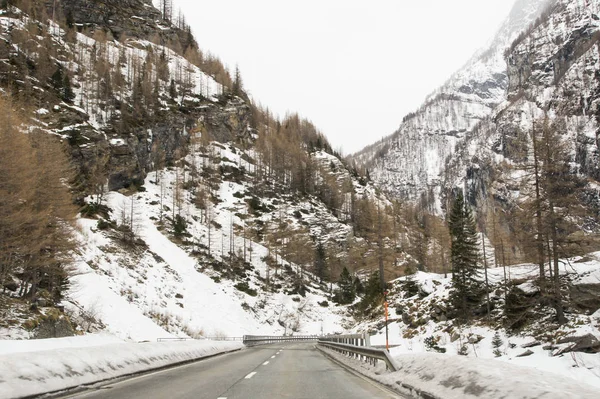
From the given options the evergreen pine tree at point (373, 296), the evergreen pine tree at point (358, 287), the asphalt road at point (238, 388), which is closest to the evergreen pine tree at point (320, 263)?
the evergreen pine tree at point (358, 287)

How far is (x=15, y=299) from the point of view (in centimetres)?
2769

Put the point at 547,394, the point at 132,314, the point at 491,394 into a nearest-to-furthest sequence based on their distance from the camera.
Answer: the point at 547,394
the point at 491,394
the point at 132,314

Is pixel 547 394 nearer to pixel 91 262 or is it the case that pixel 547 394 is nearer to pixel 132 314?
pixel 132 314

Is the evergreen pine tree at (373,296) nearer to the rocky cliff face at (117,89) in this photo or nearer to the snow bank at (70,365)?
the rocky cliff face at (117,89)

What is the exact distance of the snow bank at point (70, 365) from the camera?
7.53 metres

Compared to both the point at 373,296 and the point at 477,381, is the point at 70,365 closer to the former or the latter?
the point at 477,381

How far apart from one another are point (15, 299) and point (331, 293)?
59.9 meters

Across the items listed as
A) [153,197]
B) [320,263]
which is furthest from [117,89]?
[320,263]

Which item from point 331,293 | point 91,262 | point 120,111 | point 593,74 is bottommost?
point 331,293

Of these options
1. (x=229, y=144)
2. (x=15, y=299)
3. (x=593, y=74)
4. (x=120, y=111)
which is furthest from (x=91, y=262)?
(x=593, y=74)

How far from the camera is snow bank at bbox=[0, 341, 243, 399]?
7.53 metres

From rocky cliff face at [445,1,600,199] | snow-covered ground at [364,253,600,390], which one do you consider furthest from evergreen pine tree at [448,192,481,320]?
rocky cliff face at [445,1,600,199]

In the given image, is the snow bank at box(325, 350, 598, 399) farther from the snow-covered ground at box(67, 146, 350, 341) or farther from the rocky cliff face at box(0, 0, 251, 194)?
the rocky cliff face at box(0, 0, 251, 194)

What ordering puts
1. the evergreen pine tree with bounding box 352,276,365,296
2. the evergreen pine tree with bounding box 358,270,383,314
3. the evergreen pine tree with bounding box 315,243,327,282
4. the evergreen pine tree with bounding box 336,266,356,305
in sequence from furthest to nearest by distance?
the evergreen pine tree with bounding box 315,243,327,282 < the evergreen pine tree with bounding box 352,276,365,296 < the evergreen pine tree with bounding box 336,266,356,305 < the evergreen pine tree with bounding box 358,270,383,314
